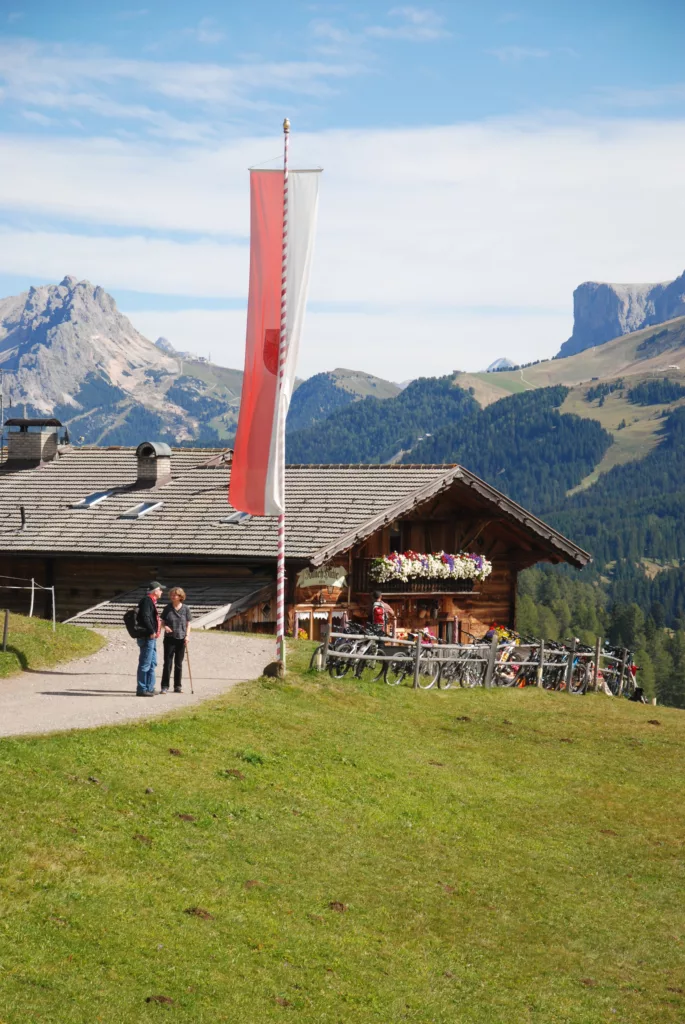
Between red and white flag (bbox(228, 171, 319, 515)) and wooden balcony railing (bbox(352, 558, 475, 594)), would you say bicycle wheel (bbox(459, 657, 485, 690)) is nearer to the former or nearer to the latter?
Answer: red and white flag (bbox(228, 171, 319, 515))

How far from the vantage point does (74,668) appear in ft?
81.7

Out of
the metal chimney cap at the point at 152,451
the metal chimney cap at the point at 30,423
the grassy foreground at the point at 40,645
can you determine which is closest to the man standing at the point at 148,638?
the grassy foreground at the point at 40,645

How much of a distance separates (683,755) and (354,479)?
18.7m

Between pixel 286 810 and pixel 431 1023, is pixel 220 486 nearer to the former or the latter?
pixel 286 810

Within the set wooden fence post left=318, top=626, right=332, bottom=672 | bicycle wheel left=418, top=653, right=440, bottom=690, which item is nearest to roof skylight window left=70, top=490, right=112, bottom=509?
bicycle wheel left=418, top=653, right=440, bottom=690

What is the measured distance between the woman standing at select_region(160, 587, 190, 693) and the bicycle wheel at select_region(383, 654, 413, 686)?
581 cm

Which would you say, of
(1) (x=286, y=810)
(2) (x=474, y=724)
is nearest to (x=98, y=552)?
(2) (x=474, y=724)

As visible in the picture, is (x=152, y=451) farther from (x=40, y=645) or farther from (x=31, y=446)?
(x=40, y=645)

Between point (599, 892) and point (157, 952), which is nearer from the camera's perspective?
point (157, 952)

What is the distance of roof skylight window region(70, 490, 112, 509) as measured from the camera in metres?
42.1

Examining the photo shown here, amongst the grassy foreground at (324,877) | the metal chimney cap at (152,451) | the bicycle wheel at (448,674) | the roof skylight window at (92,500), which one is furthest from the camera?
the metal chimney cap at (152,451)

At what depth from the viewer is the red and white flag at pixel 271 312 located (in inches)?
869

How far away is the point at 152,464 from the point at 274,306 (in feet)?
71.7

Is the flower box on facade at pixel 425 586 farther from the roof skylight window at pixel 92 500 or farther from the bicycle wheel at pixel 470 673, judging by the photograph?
the roof skylight window at pixel 92 500
